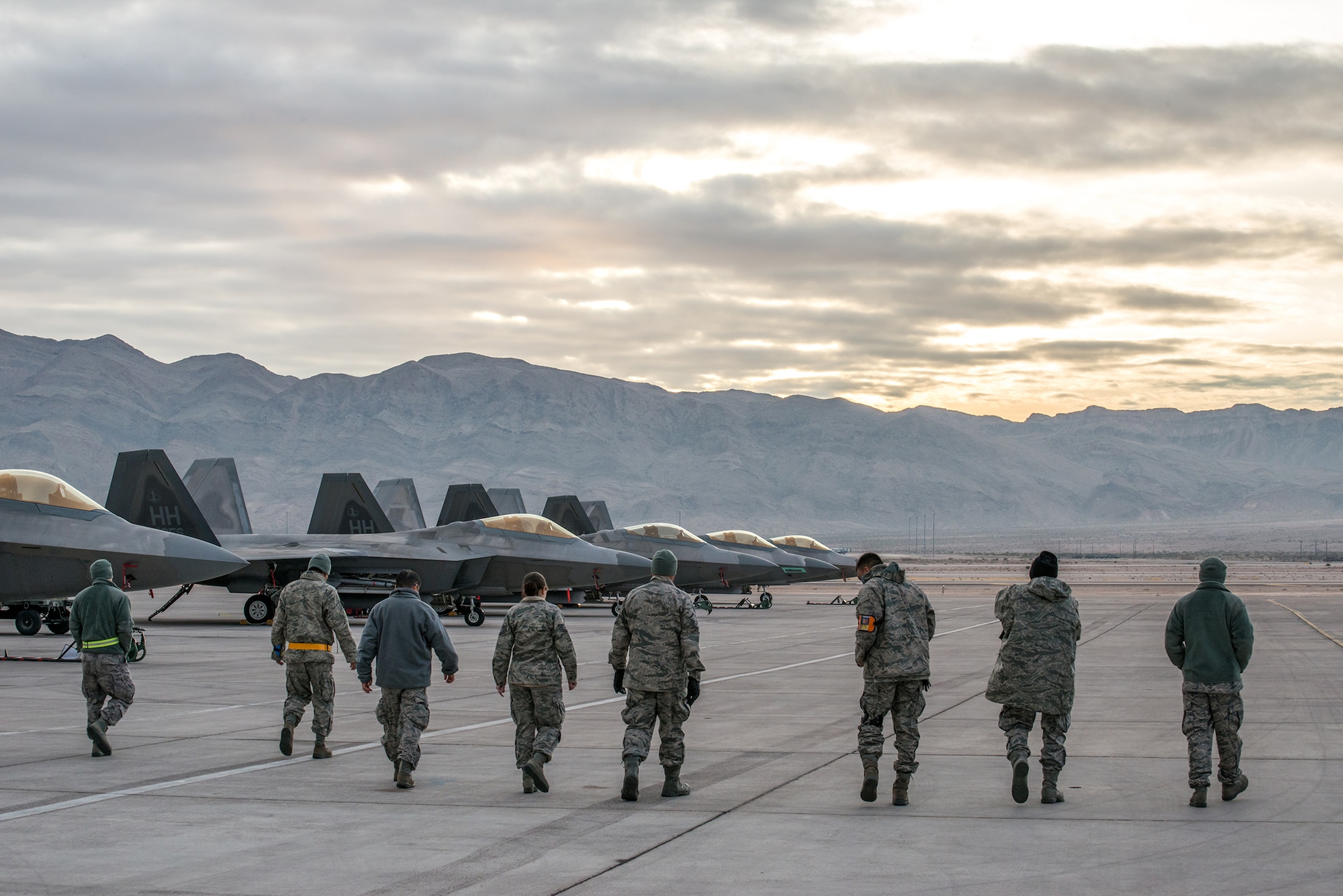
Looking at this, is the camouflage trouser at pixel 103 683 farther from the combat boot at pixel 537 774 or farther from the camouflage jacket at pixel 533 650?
the combat boot at pixel 537 774

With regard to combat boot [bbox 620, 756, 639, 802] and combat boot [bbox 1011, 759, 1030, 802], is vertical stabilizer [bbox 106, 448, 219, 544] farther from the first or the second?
combat boot [bbox 1011, 759, 1030, 802]

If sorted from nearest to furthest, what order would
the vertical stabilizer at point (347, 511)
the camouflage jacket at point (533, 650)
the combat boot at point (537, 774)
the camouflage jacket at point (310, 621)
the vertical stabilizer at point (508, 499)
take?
the combat boot at point (537, 774) → the camouflage jacket at point (533, 650) → the camouflage jacket at point (310, 621) → the vertical stabilizer at point (347, 511) → the vertical stabilizer at point (508, 499)

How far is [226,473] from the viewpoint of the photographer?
42969 mm

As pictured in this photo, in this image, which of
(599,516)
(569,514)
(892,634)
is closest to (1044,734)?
(892,634)

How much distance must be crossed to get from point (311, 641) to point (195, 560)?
42.6 ft

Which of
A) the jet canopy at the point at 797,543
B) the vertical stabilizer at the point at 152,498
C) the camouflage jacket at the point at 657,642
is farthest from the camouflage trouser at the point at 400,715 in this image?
the jet canopy at the point at 797,543

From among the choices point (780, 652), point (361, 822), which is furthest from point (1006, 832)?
point (780, 652)

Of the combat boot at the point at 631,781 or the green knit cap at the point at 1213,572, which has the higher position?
the green knit cap at the point at 1213,572


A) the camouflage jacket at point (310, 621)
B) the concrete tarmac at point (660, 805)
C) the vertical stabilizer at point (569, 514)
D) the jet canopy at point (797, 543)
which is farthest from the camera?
the jet canopy at point (797, 543)

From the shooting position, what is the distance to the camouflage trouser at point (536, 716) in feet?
32.7

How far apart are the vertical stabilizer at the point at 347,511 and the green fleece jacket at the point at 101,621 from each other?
95.1 ft

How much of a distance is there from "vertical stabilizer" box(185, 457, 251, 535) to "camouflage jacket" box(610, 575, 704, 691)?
115ft

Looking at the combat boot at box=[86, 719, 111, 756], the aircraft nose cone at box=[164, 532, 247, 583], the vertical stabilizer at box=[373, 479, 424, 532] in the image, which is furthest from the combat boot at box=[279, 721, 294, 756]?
the vertical stabilizer at box=[373, 479, 424, 532]

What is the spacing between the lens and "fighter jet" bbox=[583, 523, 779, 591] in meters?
40.4
